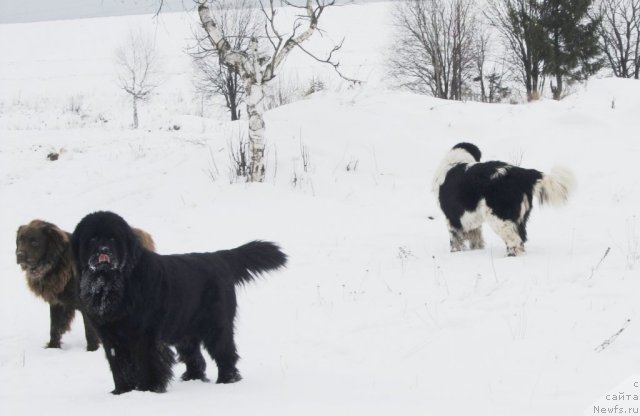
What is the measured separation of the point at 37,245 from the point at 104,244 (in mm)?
2789

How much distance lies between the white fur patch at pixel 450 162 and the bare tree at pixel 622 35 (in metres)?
38.7

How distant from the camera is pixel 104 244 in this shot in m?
4.15

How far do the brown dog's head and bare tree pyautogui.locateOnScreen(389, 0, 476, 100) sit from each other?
3310cm

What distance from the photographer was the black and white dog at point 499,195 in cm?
806

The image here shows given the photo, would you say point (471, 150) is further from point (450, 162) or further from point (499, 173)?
point (499, 173)

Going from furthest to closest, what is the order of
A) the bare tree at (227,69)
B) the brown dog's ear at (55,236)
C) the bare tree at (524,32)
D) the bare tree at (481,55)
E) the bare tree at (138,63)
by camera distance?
the bare tree at (138,63), the bare tree at (481,55), the bare tree at (524,32), the bare tree at (227,69), the brown dog's ear at (55,236)

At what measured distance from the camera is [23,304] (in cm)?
817

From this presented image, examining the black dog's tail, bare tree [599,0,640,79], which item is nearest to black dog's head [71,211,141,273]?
the black dog's tail

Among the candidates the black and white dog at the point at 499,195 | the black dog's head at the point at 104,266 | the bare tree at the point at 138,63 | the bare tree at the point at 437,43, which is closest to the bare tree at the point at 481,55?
Result: the bare tree at the point at 437,43

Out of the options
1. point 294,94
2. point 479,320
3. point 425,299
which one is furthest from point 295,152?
point 294,94

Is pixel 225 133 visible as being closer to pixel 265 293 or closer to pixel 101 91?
pixel 265 293

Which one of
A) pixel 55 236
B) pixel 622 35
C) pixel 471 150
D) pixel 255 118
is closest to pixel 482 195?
pixel 471 150

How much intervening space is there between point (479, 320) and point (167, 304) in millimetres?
3075

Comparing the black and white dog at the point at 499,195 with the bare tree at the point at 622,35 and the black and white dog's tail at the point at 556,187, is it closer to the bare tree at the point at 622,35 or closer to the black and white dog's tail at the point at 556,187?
the black and white dog's tail at the point at 556,187
